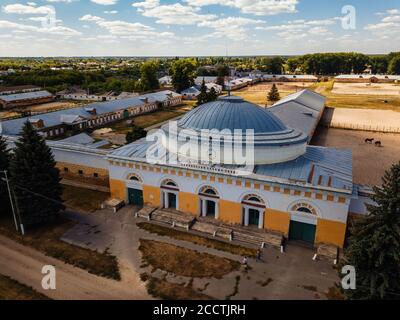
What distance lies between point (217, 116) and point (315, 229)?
11606mm

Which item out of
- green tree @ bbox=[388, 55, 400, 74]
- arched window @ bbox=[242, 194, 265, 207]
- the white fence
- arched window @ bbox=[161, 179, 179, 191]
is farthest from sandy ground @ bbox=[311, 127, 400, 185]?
green tree @ bbox=[388, 55, 400, 74]

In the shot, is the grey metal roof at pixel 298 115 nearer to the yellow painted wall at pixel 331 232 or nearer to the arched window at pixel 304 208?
the arched window at pixel 304 208

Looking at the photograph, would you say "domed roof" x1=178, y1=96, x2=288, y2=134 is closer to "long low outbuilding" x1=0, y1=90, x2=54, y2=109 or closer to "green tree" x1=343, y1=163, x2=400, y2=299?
"green tree" x1=343, y1=163, x2=400, y2=299

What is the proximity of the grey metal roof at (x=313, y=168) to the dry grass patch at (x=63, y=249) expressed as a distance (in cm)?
772

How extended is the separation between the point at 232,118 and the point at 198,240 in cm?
1010

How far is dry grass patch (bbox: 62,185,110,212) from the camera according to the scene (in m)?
28.2

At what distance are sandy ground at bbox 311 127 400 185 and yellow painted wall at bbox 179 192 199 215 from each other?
18.6m

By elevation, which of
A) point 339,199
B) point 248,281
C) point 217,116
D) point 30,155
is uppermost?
point 217,116

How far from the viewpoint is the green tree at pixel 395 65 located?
153500 millimetres

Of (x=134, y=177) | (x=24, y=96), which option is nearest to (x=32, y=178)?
(x=134, y=177)

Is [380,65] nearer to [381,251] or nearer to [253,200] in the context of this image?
[253,200]

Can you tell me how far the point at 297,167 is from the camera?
23453 mm
